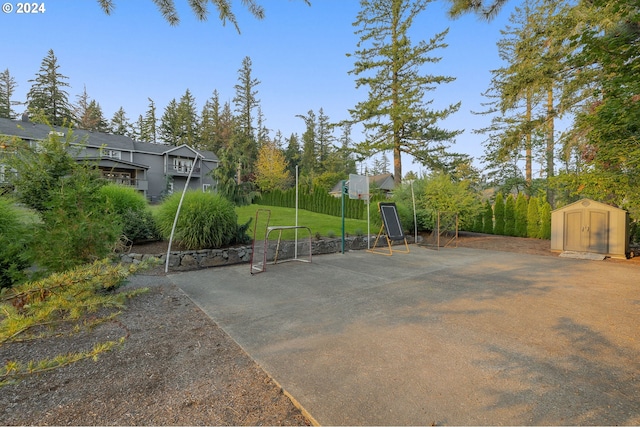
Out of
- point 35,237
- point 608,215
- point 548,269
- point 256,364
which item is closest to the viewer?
point 256,364

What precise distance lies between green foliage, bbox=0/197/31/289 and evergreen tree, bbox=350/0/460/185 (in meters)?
13.0

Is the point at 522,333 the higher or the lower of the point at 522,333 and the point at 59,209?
the lower

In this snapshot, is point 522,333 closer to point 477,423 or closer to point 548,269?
point 477,423

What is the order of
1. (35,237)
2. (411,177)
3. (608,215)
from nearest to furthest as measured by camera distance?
(35,237) → (608,215) → (411,177)

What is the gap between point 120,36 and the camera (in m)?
5.57

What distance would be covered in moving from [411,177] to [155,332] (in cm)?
969

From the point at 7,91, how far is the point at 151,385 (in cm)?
4357

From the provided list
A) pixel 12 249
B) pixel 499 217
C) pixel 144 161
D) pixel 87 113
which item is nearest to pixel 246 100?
pixel 144 161

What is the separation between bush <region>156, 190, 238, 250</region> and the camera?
5.28 metres

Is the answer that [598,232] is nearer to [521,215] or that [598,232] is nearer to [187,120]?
[521,215]

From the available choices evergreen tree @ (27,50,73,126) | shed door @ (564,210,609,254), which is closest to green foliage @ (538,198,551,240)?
shed door @ (564,210,609,254)

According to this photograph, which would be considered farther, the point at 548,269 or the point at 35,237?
the point at 548,269

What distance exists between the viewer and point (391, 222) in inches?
Answer: 298

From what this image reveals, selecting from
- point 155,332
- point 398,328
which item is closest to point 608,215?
point 398,328
